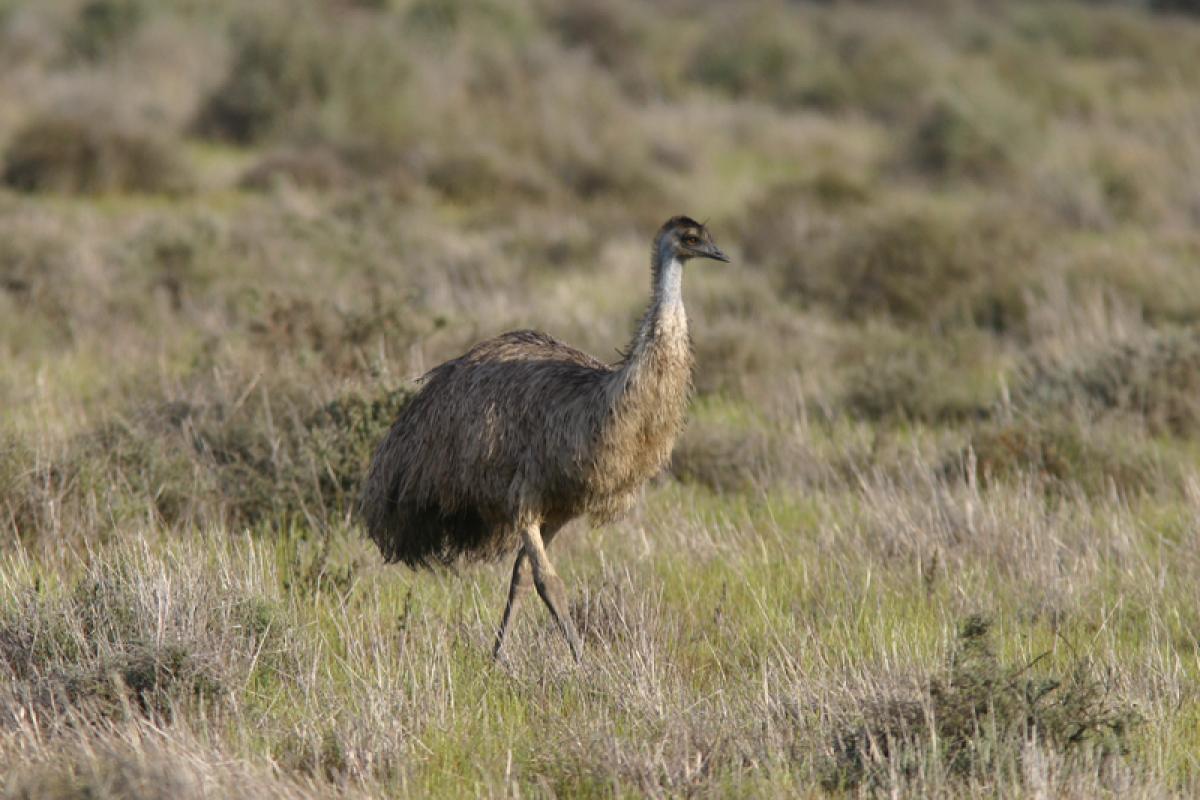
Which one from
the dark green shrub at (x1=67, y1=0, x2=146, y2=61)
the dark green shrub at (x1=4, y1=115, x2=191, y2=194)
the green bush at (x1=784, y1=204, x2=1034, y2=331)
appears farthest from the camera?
the dark green shrub at (x1=67, y1=0, x2=146, y2=61)

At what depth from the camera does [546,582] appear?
613 cm

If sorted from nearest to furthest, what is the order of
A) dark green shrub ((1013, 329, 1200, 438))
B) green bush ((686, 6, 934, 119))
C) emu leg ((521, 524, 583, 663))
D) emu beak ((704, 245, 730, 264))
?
emu beak ((704, 245, 730, 264))
emu leg ((521, 524, 583, 663))
dark green shrub ((1013, 329, 1200, 438))
green bush ((686, 6, 934, 119))

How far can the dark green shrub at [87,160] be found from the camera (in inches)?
677

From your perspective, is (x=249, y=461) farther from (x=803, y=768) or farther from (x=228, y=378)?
(x=803, y=768)

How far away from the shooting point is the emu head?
19.2 feet

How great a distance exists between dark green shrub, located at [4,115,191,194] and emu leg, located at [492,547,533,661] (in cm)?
1210

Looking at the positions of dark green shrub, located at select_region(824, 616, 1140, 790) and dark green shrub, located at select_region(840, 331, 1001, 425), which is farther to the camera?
dark green shrub, located at select_region(840, 331, 1001, 425)

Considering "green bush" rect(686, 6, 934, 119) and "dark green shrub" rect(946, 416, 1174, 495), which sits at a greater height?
"green bush" rect(686, 6, 934, 119)

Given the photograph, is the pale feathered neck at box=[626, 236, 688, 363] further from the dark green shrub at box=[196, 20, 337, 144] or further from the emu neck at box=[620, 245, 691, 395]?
the dark green shrub at box=[196, 20, 337, 144]

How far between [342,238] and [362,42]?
30.9ft

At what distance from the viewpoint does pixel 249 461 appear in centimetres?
810

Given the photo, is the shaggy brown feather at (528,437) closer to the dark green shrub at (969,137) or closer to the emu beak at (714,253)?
the emu beak at (714,253)

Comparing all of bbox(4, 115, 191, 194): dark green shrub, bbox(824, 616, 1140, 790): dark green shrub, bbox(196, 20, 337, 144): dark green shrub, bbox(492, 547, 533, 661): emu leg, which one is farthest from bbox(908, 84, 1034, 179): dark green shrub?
bbox(824, 616, 1140, 790): dark green shrub

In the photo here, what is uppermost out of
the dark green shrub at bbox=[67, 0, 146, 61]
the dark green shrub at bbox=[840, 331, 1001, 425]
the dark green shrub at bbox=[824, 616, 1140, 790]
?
the dark green shrub at bbox=[67, 0, 146, 61]
